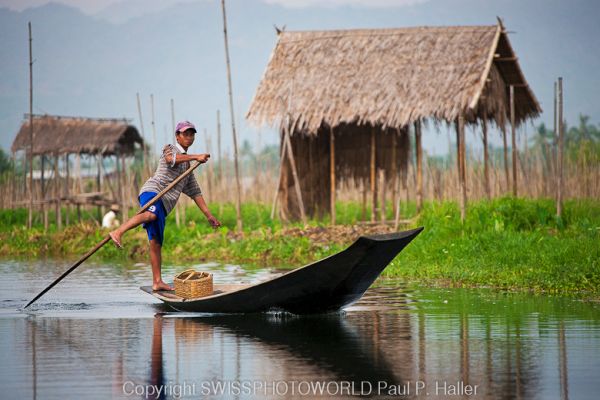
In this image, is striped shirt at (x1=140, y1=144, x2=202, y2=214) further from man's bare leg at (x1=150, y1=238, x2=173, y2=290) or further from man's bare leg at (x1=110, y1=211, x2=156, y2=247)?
man's bare leg at (x1=150, y1=238, x2=173, y2=290)

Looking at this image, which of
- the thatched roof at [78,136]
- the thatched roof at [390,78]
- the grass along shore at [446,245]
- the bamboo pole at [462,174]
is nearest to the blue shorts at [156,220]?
the grass along shore at [446,245]

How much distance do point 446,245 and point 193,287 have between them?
5.18m

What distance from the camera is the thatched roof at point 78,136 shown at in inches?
995

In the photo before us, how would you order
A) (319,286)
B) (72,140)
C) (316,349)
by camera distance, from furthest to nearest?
1. (72,140)
2. (319,286)
3. (316,349)

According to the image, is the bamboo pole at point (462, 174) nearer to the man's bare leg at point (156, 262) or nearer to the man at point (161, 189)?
the man at point (161, 189)

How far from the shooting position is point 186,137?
10.0m

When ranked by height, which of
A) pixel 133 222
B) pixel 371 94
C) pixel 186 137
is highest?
pixel 371 94

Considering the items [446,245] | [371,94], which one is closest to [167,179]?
[446,245]

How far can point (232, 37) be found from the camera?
17325 centimetres

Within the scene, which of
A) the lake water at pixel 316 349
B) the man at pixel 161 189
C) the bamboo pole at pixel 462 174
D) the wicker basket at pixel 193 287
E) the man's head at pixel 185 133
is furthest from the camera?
→ the bamboo pole at pixel 462 174

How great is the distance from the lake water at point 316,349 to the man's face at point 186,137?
1.58 meters

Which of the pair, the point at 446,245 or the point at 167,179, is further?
the point at 446,245

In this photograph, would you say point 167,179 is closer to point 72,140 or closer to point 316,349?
point 316,349

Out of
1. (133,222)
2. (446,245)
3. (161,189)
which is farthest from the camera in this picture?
(446,245)
